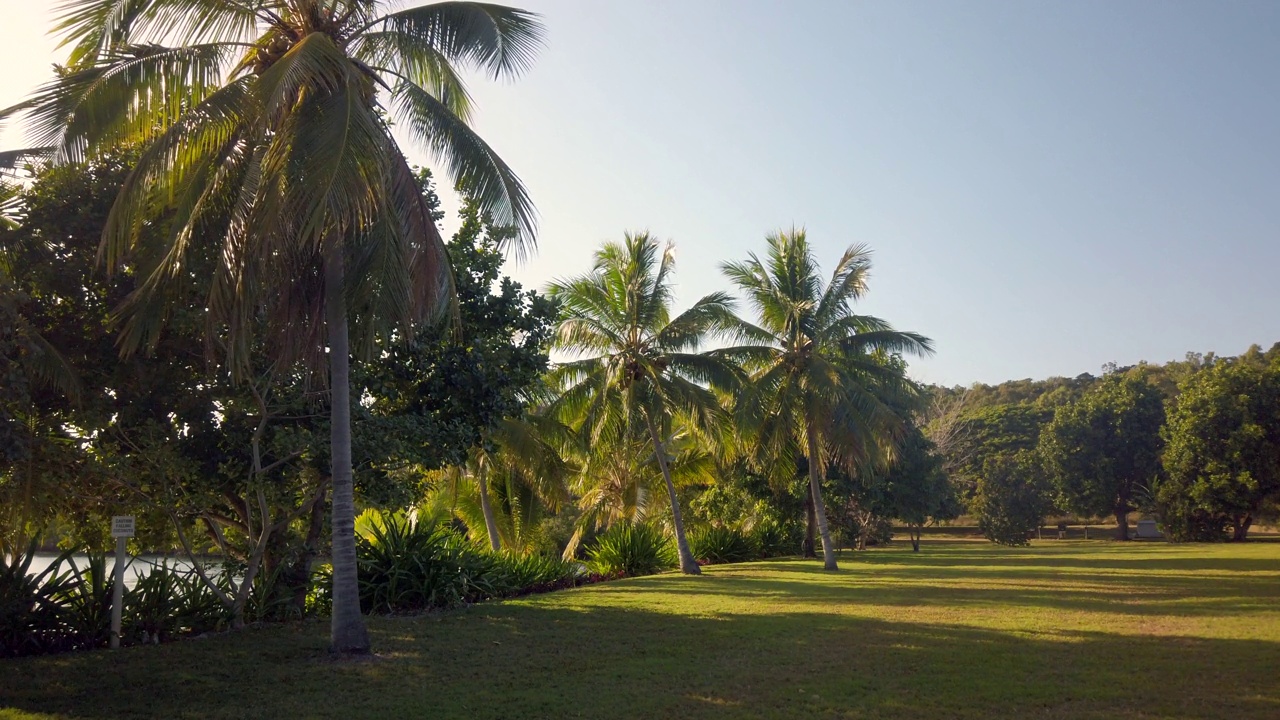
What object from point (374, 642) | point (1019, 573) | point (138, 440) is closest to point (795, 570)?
point (1019, 573)

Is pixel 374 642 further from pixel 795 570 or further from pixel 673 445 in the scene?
pixel 673 445

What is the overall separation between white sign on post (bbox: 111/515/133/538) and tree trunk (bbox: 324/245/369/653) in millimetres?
2395

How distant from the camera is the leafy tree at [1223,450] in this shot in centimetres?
3578

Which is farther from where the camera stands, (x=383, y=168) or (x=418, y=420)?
(x=418, y=420)

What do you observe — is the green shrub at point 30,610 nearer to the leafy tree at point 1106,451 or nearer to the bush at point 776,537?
the bush at point 776,537

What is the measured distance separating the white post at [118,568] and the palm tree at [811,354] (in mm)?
14750

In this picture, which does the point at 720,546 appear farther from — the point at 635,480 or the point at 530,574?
the point at 530,574

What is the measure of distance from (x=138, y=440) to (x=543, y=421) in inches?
426

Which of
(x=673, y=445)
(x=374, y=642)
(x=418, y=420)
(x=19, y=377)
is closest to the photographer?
(x=19, y=377)

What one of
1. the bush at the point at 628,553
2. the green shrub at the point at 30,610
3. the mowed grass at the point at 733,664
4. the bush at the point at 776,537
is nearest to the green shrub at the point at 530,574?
the mowed grass at the point at 733,664

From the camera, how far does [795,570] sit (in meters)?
23.9

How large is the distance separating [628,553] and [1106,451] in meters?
32.1

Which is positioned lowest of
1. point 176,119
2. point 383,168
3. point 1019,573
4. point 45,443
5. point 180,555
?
point 1019,573

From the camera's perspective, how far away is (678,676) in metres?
8.95
